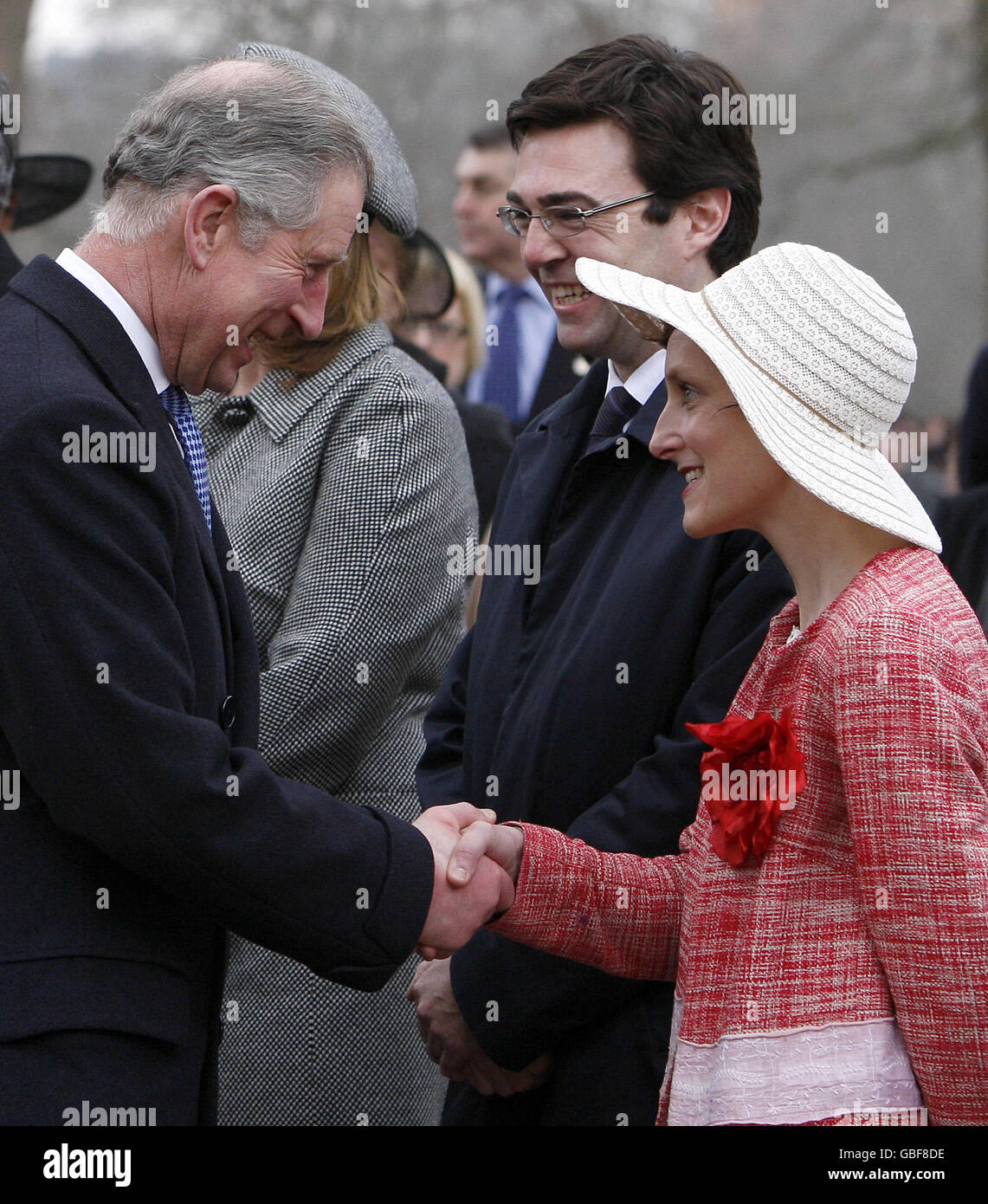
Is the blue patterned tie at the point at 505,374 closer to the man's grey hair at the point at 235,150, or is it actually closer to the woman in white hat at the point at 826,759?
the man's grey hair at the point at 235,150

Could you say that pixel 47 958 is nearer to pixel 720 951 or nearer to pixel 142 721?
pixel 142 721

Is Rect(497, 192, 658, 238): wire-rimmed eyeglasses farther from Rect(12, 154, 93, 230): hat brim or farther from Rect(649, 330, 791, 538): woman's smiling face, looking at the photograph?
Rect(12, 154, 93, 230): hat brim

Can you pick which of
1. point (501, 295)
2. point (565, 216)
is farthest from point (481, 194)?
point (565, 216)

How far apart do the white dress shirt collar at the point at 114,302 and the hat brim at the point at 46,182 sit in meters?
2.89

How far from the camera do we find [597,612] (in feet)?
8.89

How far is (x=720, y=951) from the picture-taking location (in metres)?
2.17

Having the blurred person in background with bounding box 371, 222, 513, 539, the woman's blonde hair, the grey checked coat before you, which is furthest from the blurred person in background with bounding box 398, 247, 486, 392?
the grey checked coat

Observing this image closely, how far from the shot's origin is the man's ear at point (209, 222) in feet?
7.72

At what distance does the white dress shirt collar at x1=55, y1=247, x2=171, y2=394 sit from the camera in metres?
2.32

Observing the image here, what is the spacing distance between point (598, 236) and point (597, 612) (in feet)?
2.52

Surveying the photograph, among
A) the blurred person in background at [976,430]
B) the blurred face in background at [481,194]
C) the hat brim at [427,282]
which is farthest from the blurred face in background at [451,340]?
the blurred person in background at [976,430]

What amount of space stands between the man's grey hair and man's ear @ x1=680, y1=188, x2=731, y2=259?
2.57 feet

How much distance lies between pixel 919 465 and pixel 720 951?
1.19 meters
